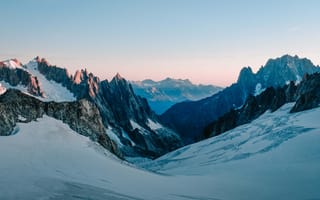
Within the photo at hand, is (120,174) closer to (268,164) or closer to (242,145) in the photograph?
(268,164)

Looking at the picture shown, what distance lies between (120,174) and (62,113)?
958 inches

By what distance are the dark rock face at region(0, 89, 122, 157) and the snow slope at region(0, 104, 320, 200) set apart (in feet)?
5.89

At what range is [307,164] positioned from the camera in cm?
4703

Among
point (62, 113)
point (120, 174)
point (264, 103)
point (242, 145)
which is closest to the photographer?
point (120, 174)

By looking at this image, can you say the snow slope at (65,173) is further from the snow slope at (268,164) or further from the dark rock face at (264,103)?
the dark rock face at (264,103)

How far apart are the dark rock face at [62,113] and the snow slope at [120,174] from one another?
1794mm

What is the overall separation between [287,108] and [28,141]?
88.2 m


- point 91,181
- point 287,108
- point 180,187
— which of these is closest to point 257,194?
point 180,187

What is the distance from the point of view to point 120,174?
136 feet

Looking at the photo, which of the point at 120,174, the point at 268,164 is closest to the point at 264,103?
the point at 268,164

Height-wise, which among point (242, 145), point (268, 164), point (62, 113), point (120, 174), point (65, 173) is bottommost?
point (268, 164)

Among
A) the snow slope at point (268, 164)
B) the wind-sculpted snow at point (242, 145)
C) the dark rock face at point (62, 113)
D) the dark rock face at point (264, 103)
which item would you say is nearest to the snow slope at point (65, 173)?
the dark rock face at point (62, 113)

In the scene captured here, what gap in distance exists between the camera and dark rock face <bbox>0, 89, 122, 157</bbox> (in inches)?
2293

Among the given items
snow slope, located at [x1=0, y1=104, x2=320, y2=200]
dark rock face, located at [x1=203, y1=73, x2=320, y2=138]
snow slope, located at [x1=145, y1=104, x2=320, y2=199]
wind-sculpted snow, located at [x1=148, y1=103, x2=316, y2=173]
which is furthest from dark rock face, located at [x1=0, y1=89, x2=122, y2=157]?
dark rock face, located at [x1=203, y1=73, x2=320, y2=138]
